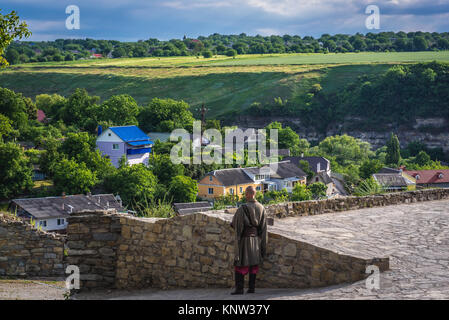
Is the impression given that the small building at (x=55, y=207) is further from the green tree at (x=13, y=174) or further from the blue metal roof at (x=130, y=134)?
the blue metal roof at (x=130, y=134)

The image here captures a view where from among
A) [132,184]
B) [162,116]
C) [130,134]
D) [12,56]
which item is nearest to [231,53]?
[12,56]

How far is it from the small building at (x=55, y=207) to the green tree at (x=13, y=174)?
9979mm

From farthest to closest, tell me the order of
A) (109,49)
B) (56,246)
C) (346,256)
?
(109,49) < (56,246) < (346,256)

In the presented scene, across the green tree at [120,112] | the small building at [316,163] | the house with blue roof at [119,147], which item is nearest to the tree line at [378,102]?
the green tree at [120,112]

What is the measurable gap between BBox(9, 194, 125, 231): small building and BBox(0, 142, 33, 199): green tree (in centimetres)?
998

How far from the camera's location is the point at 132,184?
51.3m

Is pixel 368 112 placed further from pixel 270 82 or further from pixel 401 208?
pixel 401 208

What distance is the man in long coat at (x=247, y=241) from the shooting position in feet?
28.5

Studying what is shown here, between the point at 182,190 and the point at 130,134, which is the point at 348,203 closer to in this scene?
the point at 182,190

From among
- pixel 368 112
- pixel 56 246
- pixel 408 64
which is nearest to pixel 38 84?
pixel 368 112

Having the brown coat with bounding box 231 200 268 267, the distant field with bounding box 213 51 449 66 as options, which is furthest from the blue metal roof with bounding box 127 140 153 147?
the distant field with bounding box 213 51 449 66

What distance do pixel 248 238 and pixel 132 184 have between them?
43.4 m

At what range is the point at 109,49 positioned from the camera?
186750mm
